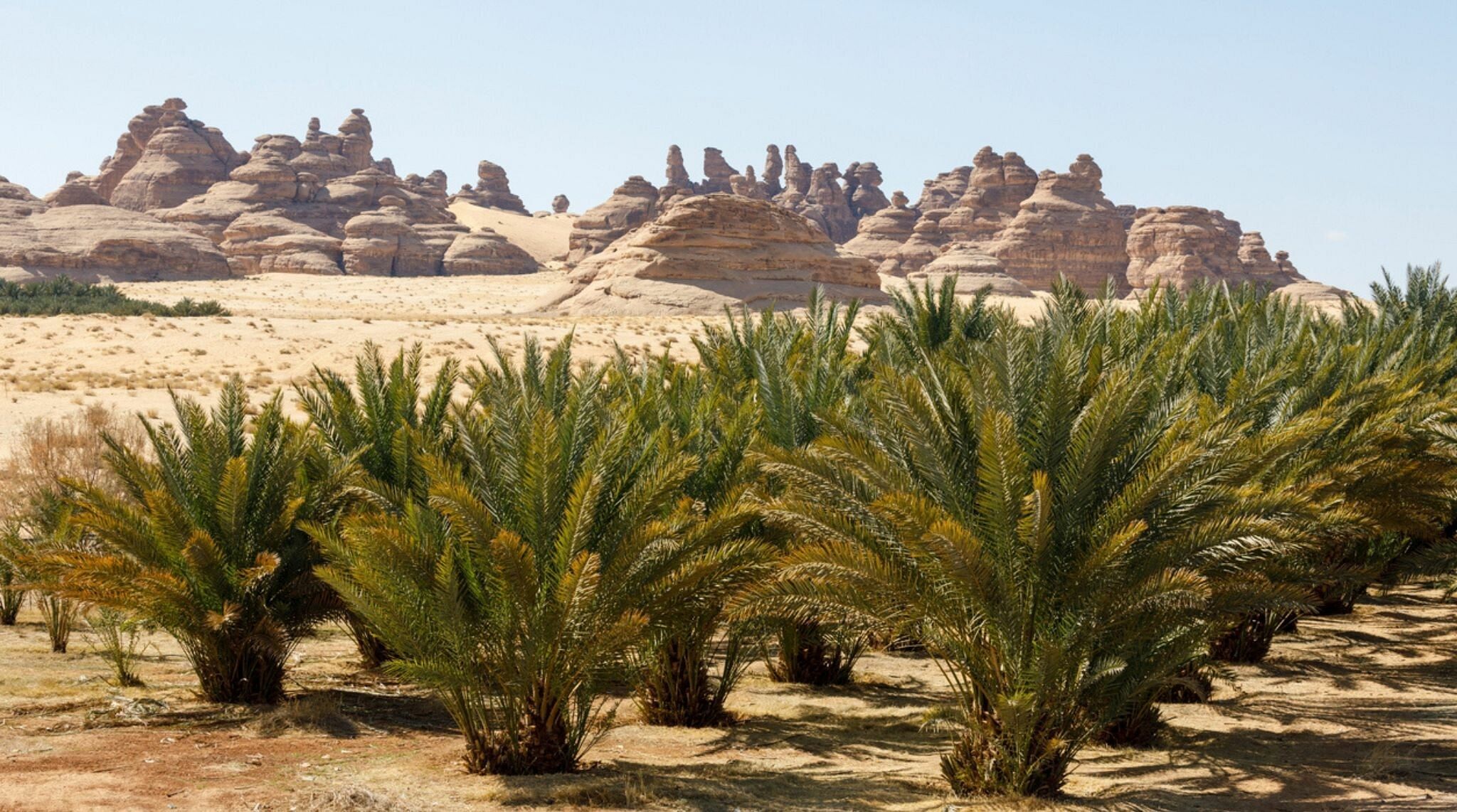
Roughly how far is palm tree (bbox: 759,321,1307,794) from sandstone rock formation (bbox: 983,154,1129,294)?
85899mm

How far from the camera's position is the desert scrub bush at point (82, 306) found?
4066 cm

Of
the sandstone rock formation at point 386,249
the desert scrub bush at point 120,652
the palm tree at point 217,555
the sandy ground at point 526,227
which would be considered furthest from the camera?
the sandy ground at point 526,227

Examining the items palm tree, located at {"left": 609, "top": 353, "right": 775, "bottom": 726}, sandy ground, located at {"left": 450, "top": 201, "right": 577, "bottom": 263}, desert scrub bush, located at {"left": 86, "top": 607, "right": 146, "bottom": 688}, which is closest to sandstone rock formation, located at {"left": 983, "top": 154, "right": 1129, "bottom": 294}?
sandy ground, located at {"left": 450, "top": 201, "right": 577, "bottom": 263}

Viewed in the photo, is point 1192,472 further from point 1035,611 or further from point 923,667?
point 923,667

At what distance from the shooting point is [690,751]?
731cm

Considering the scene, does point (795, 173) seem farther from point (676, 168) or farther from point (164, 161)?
point (164, 161)

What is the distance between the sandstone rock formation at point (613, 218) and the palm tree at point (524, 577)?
276 ft

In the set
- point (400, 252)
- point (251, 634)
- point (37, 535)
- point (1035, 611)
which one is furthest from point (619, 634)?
point (400, 252)

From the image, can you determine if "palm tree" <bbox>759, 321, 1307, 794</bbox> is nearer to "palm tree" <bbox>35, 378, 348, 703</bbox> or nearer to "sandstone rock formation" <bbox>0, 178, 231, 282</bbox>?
"palm tree" <bbox>35, 378, 348, 703</bbox>

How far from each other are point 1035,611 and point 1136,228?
9365 cm

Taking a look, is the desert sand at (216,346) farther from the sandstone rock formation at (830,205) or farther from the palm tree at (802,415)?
the sandstone rock formation at (830,205)

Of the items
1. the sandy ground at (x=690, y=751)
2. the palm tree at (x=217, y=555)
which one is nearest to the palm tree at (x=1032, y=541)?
the sandy ground at (x=690, y=751)

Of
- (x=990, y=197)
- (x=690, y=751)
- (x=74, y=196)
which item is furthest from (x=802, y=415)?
(x=990, y=197)

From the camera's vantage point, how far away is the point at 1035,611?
601 cm
